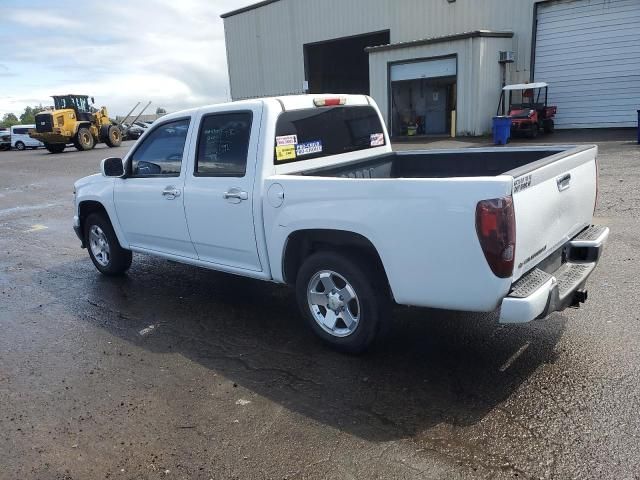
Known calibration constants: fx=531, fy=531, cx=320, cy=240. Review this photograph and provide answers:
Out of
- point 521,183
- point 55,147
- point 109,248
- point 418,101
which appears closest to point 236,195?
point 521,183

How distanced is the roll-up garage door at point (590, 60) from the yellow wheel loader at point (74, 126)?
79.6 feet

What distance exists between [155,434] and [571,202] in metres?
3.26

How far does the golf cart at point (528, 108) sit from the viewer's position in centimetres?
1938

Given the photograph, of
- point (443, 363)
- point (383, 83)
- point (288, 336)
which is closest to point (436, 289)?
point (443, 363)

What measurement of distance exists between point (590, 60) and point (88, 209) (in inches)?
814

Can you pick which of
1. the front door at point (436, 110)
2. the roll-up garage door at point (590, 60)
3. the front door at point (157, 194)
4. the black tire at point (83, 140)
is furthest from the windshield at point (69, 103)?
the front door at point (157, 194)

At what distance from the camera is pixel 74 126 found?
30.7 m

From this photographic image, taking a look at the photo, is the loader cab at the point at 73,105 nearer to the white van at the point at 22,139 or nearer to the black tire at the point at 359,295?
the white van at the point at 22,139

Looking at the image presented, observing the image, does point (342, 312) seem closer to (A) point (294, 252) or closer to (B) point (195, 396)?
(A) point (294, 252)

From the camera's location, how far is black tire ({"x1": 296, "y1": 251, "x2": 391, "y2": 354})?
3.80 meters

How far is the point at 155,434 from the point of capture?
3240 mm

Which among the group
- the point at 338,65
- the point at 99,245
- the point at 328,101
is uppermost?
the point at 338,65

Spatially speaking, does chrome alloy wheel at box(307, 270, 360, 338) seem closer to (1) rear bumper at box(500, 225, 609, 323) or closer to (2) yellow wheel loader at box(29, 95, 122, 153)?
(1) rear bumper at box(500, 225, 609, 323)

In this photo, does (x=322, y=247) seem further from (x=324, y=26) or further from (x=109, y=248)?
(x=324, y=26)
